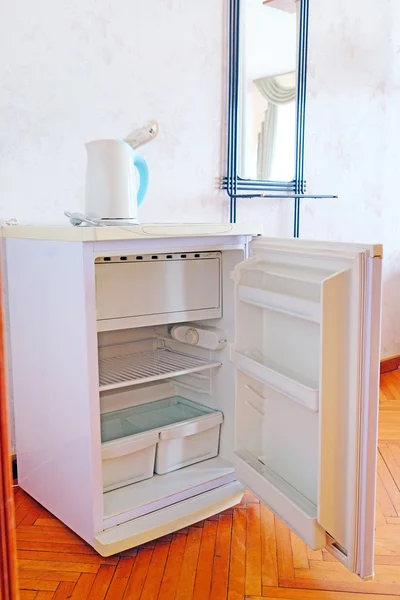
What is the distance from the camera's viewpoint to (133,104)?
199 cm

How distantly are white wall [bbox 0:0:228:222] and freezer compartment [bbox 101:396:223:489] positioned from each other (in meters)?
0.68

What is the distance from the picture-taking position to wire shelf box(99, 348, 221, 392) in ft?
5.26

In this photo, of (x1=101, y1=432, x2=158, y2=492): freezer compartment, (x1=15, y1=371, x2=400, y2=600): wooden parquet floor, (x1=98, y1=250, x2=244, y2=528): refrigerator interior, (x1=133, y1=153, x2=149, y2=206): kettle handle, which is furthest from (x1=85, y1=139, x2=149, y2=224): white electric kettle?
(x1=15, y1=371, x2=400, y2=600): wooden parquet floor

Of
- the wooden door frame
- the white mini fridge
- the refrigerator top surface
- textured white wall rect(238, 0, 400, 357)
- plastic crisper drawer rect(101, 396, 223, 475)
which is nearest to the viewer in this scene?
the wooden door frame

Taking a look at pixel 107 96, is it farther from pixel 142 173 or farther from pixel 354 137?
pixel 354 137

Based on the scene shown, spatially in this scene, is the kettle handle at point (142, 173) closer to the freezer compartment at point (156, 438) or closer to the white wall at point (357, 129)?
the freezer compartment at point (156, 438)

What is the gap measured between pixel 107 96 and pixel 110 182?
52cm

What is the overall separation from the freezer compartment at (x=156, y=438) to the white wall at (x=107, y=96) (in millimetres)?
677

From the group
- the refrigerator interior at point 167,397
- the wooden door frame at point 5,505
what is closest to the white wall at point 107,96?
the refrigerator interior at point 167,397

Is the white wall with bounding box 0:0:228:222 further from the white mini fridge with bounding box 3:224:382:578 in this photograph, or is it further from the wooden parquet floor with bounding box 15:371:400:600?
the wooden parquet floor with bounding box 15:371:400:600

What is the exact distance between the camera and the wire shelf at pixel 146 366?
5.26 feet

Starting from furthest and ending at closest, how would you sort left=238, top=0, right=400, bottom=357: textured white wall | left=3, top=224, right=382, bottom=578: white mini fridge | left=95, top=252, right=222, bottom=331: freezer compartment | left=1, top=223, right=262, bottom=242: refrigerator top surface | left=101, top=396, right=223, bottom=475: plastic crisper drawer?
left=238, top=0, right=400, bottom=357: textured white wall → left=101, top=396, right=223, bottom=475: plastic crisper drawer → left=95, top=252, right=222, bottom=331: freezer compartment → left=1, top=223, right=262, bottom=242: refrigerator top surface → left=3, top=224, right=382, bottom=578: white mini fridge

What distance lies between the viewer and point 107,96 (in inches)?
75.6

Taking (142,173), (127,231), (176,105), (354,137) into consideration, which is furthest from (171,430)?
(354,137)
